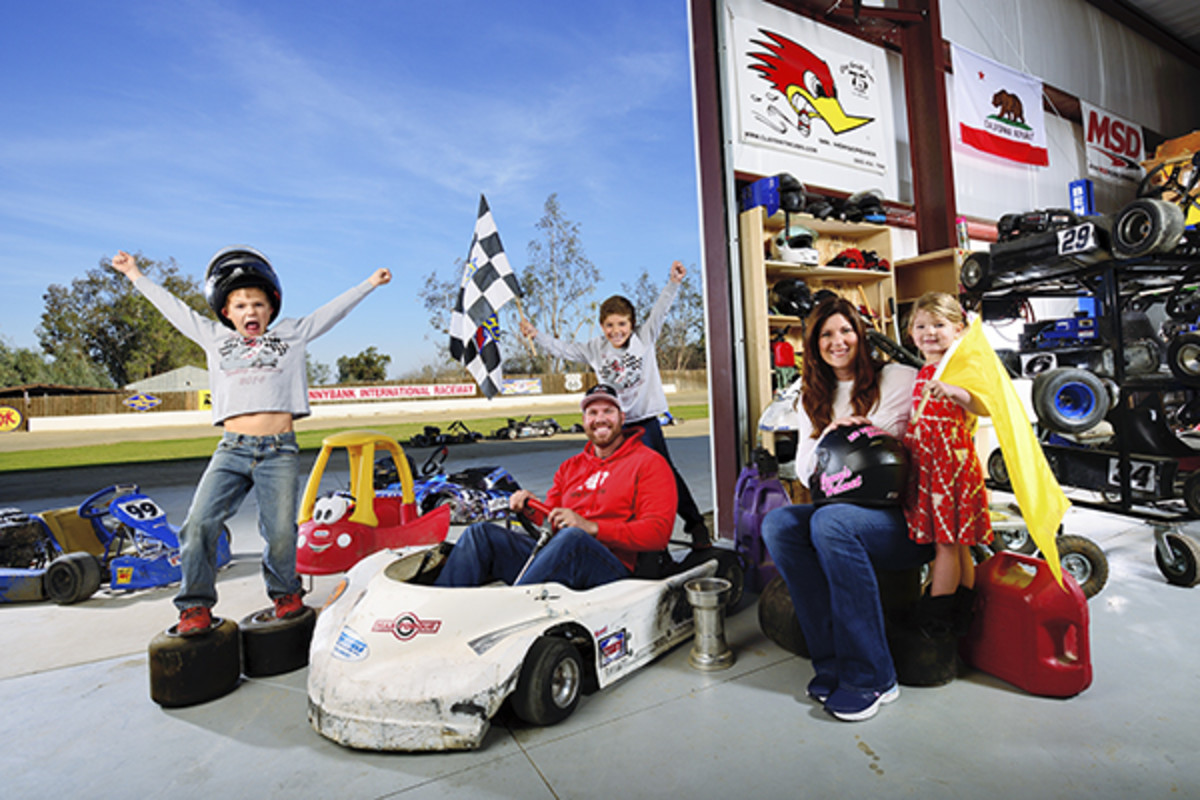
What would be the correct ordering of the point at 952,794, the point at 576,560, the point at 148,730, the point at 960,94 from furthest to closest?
the point at 960,94
the point at 576,560
the point at 148,730
the point at 952,794

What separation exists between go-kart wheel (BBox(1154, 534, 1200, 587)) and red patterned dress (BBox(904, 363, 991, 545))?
6.48ft

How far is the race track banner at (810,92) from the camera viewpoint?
4988 millimetres

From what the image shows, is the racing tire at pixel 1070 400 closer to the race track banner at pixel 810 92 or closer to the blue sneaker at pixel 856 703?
the blue sneaker at pixel 856 703

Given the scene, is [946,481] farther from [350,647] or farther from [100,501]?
[100,501]

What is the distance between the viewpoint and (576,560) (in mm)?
2223

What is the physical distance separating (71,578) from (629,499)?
10.2 ft

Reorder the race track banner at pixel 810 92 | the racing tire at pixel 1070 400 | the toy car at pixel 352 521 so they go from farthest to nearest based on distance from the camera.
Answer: the race track banner at pixel 810 92 → the racing tire at pixel 1070 400 → the toy car at pixel 352 521

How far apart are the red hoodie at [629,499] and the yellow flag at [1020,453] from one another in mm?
1099

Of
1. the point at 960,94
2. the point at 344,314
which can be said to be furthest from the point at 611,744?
the point at 960,94

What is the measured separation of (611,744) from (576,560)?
58 cm

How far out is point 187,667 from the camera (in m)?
2.19

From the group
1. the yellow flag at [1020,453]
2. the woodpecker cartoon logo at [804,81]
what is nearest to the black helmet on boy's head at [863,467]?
the yellow flag at [1020,453]

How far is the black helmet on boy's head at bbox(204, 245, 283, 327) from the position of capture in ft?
7.93

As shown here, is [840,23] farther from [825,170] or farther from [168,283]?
[168,283]
